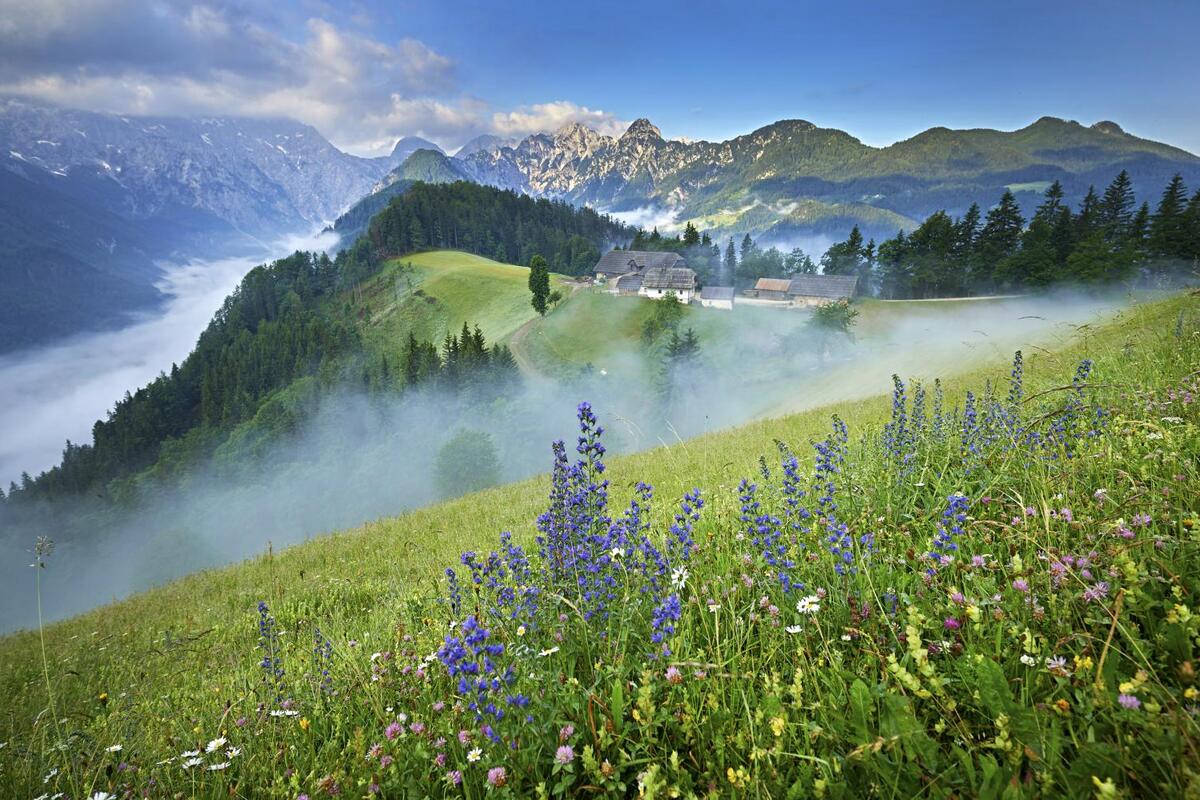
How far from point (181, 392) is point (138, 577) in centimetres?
9064

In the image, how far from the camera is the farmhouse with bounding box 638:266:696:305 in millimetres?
107312

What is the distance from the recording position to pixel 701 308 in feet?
329

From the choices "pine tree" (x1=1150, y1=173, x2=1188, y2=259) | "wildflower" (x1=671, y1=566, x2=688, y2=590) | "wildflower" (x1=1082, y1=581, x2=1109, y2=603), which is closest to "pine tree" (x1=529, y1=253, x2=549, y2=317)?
"pine tree" (x1=1150, y1=173, x2=1188, y2=259)

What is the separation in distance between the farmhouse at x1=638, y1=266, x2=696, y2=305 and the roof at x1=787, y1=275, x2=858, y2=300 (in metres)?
19.9

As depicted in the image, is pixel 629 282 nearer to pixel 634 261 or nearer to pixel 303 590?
pixel 634 261

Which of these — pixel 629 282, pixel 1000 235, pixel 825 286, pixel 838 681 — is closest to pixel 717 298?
pixel 825 286

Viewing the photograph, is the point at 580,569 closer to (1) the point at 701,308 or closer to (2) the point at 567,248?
(1) the point at 701,308

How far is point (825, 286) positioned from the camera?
319 feet

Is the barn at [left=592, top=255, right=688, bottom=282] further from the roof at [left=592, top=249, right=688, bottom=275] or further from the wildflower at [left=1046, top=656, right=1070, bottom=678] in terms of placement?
the wildflower at [left=1046, top=656, right=1070, bottom=678]

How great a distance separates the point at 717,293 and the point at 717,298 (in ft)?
4.09

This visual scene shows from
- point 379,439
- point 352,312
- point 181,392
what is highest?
point 352,312

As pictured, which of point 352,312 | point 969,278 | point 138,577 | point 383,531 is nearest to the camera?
point 383,531

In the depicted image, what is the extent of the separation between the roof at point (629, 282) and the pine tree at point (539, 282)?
1757 centimetres

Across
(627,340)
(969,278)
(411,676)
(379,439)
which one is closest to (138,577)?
(379,439)
